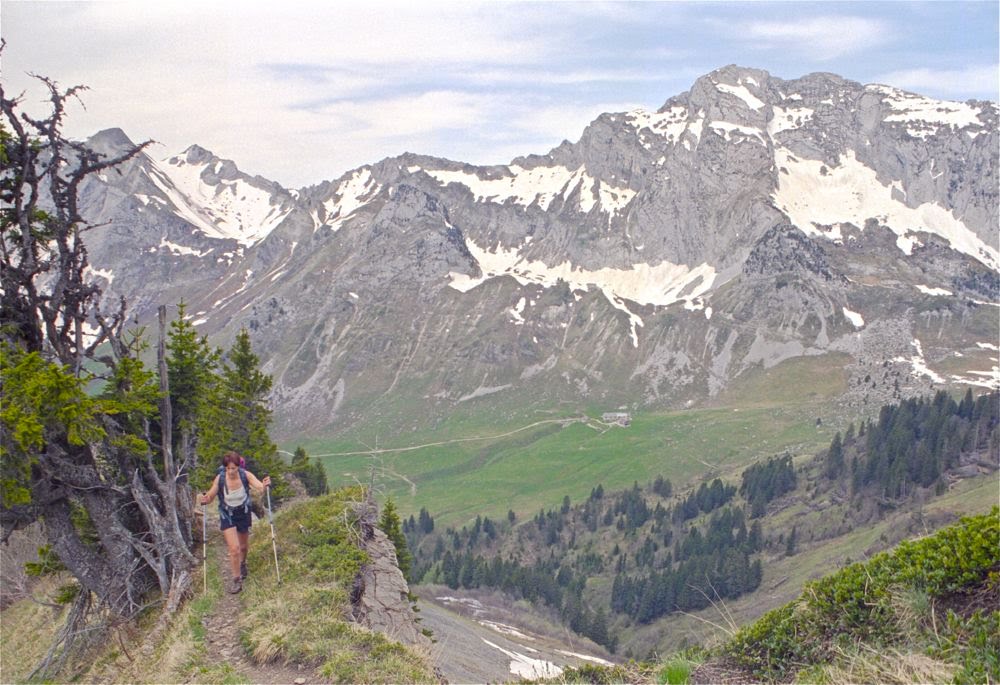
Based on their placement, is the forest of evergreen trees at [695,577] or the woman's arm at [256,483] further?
the forest of evergreen trees at [695,577]

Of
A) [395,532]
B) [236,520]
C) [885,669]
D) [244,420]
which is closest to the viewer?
[885,669]

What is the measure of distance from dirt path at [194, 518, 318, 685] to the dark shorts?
1.42 meters

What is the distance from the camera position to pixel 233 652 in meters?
16.4

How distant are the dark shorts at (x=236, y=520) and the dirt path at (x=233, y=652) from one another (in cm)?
142

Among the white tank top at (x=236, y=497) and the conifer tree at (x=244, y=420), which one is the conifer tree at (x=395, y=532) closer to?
the conifer tree at (x=244, y=420)

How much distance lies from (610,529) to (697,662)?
6647 inches

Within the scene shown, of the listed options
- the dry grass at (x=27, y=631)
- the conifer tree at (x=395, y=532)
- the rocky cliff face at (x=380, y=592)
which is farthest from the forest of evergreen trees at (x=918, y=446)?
the dry grass at (x=27, y=631)

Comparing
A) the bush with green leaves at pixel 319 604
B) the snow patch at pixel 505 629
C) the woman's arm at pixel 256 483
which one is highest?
the woman's arm at pixel 256 483

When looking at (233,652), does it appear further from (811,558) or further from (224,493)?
(811,558)

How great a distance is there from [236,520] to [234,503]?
61 centimetres

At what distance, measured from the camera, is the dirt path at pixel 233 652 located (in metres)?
14.9

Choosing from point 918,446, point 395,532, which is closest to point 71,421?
point 395,532

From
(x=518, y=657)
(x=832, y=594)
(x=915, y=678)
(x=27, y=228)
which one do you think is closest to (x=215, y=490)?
(x=27, y=228)

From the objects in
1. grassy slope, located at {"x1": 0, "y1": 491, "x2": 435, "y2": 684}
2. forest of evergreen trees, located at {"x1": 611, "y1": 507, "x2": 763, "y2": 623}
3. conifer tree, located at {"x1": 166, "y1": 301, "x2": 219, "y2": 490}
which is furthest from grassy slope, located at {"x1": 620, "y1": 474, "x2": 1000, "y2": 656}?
grassy slope, located at {"x1": 0, "y1": 491, "x2": 435, "y2": 684}
